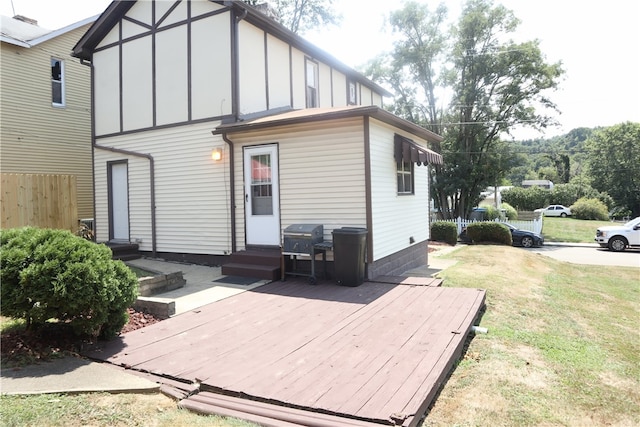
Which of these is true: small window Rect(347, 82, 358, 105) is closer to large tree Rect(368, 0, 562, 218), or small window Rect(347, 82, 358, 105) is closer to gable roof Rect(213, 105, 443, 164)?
gable roof Rect(213, 105, 443, 164)

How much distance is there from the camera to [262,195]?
8641mm

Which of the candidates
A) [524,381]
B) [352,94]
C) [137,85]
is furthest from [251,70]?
[524,381]

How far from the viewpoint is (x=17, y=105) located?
13172 millimetres

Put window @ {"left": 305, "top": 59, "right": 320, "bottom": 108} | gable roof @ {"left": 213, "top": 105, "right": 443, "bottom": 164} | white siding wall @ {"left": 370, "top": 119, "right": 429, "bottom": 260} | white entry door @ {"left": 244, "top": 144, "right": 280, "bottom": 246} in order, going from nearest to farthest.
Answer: gable roof @ {"left": 213, "top": 105, "right": 443, "bottom": 164} → white siding wall @ {"left": 370, "top": 119, "right": 429, "bottom": 260} → white entry door @ {"left": 244, "top": 144, "right": 280, "bottom": 246} → window @ {"left": 305, "top": 59, "right": 320, "bottom": 108}

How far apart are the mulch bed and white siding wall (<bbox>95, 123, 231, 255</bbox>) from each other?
16.0ft

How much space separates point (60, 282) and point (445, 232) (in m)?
17.3

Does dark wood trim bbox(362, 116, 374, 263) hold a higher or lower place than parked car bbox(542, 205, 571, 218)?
higher

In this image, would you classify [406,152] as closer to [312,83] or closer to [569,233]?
[312,83]

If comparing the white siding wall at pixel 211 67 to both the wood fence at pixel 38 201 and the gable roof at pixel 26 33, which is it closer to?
the wood fence at pixel 38 201

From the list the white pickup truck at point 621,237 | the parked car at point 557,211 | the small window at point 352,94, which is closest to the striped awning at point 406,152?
the small window at point 352,94

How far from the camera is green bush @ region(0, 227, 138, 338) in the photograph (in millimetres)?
3787

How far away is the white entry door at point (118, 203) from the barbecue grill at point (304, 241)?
5.74 meters

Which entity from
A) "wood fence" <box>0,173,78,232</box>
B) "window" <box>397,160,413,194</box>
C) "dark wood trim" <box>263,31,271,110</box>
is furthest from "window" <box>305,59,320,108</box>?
"wood fence" <box>0,173,78,232</box>

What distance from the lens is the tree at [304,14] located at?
24109 mm
